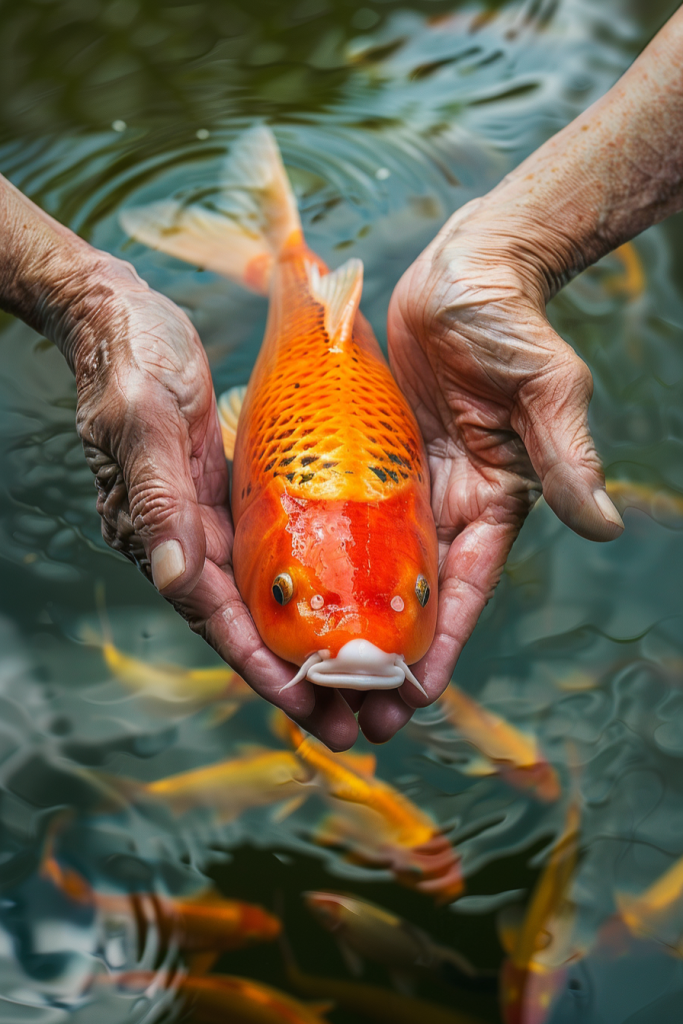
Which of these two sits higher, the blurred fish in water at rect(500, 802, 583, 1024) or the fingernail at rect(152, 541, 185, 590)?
the fingernail at rect(152, 541, 185, 590)

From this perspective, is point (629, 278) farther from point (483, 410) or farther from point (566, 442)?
point (566, 442)

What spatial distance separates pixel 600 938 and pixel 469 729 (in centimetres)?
81

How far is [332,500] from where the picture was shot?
2137 millimetres

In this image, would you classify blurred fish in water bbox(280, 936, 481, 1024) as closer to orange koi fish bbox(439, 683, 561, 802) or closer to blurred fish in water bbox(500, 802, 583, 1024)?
blurred fish in water bbox(500, 802, 583, 1024)

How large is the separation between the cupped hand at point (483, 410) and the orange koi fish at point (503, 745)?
93 cm

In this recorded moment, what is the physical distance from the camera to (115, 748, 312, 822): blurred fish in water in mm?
3035

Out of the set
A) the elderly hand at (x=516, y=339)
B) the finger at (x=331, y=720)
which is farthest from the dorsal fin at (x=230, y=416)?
the finger at (x=331, y=720)

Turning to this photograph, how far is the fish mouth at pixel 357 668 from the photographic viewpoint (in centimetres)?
187

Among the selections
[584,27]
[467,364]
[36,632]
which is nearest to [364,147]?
[584,27]

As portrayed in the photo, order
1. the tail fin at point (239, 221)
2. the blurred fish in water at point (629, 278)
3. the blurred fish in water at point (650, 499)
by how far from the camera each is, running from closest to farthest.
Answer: the blurred fish in water at point (650, 499) < the tail fin at point (239, 221) < the blurred fish in water at point (629, 278)

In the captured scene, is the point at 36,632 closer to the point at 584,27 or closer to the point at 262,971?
the point at 262,971

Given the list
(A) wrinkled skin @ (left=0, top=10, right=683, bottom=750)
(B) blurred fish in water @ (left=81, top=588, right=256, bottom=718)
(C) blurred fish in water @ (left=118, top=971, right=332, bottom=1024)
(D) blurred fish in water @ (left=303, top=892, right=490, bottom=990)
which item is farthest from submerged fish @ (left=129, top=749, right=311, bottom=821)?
(A) wrinkled skin @ (left=0, top=10, right=683, bottom=750)

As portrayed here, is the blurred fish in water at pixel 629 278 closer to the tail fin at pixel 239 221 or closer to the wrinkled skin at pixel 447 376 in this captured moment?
the wrinkled skin at pixel 447 376

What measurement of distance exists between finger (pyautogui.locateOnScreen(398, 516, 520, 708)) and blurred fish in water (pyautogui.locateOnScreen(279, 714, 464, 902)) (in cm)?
89
